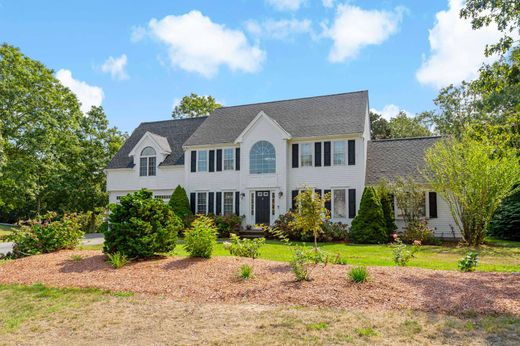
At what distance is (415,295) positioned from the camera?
22.4ft

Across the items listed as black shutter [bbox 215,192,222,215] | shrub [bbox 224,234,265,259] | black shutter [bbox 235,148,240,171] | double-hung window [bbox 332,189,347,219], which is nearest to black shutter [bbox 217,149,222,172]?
black shutter [bbox 235,148,240,171]

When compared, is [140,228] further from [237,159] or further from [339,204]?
[237,159]

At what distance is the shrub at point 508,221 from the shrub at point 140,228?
18953 mm

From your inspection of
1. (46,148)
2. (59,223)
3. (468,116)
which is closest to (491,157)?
(59,223)

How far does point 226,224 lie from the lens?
73.2 ft

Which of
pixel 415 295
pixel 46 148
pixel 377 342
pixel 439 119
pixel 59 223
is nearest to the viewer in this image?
pixel 377 342

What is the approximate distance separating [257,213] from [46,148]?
15.6 meters

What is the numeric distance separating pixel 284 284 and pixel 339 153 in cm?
1506

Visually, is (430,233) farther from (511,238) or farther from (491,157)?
(511,238)

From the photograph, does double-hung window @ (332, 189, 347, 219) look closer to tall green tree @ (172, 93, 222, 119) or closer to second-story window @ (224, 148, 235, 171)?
second-story window @ (224, 148, 235, 171)

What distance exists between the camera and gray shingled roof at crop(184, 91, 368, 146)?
22.5 m

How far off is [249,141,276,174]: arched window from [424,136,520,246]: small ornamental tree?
333 inches

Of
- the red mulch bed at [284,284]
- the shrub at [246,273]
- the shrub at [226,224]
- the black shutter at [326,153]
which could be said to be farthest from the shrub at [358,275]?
the shrub at [226,224]

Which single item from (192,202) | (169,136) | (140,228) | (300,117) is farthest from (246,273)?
(169,136)
